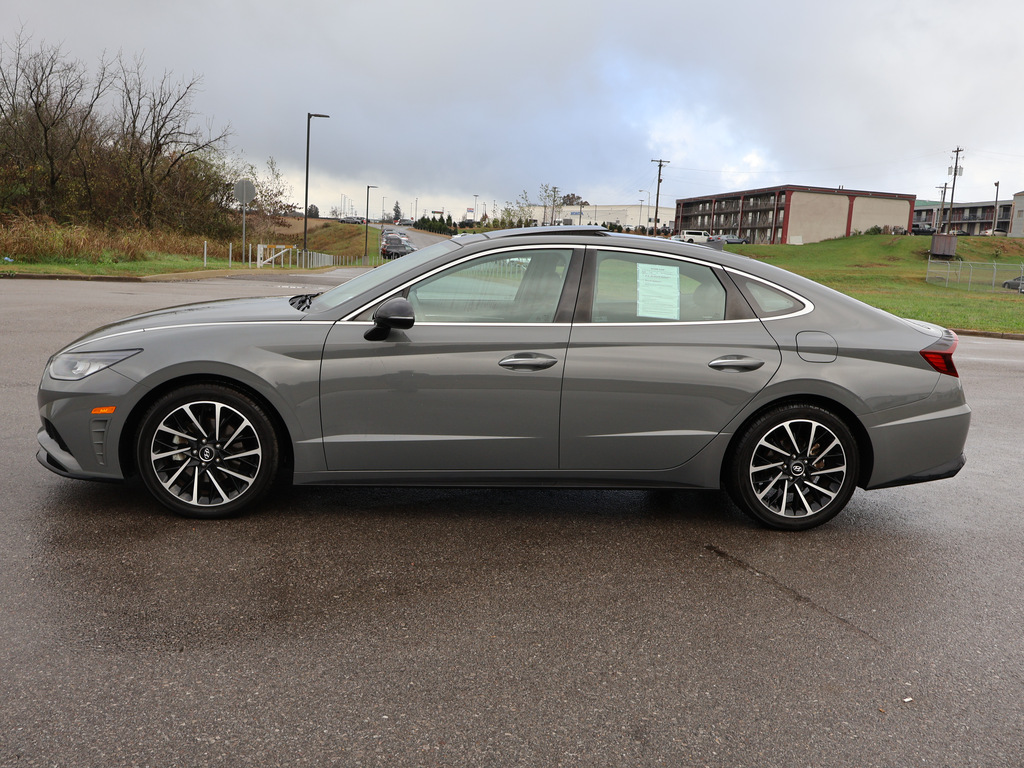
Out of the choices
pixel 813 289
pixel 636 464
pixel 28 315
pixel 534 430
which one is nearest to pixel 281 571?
pixel 534 430

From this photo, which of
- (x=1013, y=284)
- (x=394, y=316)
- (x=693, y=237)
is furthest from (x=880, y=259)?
(x=394, y=316)

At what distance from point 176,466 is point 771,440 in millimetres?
3254

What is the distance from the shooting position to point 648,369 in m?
4.63

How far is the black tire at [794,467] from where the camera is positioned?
479 centimetres

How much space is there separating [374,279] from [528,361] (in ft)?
3.55

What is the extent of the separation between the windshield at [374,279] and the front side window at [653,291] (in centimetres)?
86

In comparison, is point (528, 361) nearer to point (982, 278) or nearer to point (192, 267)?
point (192, 267)

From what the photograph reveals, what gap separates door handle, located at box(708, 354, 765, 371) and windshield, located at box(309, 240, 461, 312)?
1564mm

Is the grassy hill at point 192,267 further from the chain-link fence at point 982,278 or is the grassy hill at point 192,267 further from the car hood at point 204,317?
the car hood at point 204,317

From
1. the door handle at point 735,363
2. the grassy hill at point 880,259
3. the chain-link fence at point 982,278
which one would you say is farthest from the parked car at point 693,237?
the chain-link fence at point 982,278

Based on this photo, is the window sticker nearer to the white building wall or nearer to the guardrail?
the guardrail

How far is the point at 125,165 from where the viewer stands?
42750mm

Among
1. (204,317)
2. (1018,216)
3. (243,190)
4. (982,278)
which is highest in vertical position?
(1018,216)

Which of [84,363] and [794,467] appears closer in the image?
[84,363]
